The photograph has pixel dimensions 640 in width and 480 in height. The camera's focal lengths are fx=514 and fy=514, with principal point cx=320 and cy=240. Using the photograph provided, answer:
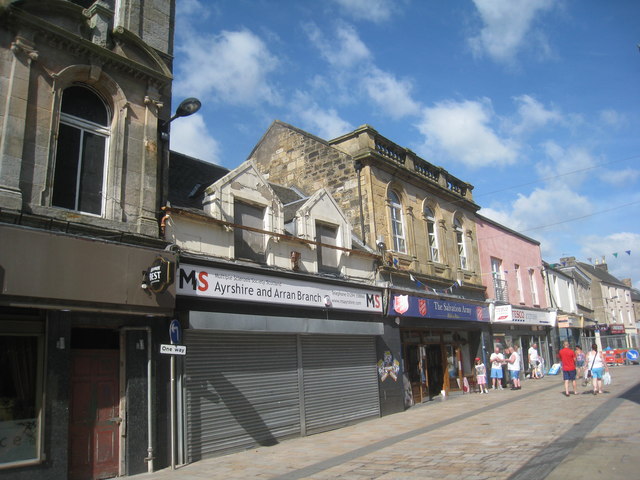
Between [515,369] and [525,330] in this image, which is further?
[525,330]

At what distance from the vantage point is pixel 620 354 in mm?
32438

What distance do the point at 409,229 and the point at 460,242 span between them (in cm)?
461

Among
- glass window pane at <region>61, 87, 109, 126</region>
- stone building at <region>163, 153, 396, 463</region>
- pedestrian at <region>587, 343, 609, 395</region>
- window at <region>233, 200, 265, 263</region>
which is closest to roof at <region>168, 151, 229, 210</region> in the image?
stone building at <region>163, 153, 396, 463</region>

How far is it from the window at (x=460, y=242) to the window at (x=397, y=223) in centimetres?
419

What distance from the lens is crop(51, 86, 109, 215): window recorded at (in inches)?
348

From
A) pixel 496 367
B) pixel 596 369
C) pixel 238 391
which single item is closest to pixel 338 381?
pixel 238 391

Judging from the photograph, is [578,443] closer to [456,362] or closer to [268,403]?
[268,403]

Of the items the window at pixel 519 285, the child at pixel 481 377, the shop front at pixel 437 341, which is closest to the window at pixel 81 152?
the shop front at pixel 437 341

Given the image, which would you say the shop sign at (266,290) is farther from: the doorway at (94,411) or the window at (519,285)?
the window at (519,285)

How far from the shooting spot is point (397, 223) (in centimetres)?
1766

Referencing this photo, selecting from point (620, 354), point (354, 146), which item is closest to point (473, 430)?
point (354, 146)

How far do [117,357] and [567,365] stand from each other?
12.5m

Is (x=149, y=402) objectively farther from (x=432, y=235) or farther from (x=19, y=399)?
(x=432, y=235)

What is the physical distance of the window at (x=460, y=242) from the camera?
21.2m
